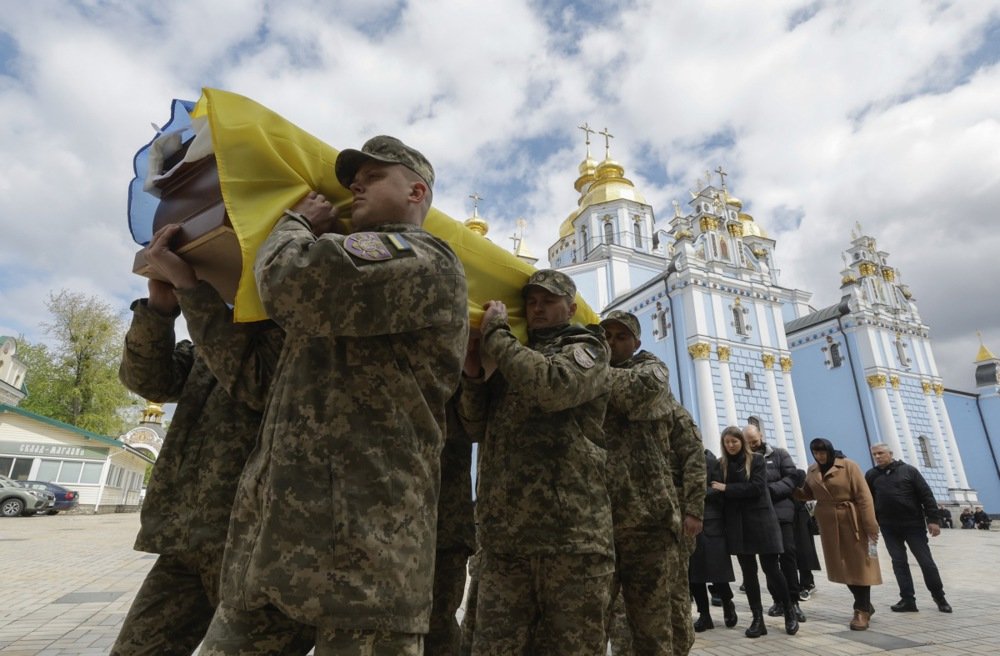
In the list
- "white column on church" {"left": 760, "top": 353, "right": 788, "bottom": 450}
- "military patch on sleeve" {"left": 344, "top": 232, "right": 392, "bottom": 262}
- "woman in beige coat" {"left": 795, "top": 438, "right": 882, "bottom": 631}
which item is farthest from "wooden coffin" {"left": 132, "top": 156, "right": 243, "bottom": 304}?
"white column on church" {"left": 760, "top": 353, "right": 788, "bottom": 450}

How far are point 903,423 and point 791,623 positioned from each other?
89.4 ft

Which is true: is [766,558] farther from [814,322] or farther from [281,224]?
[814,322]

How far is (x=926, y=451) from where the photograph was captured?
27031mm

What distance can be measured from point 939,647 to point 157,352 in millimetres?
5378

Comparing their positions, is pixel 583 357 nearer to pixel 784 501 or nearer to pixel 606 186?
pixel 784 501

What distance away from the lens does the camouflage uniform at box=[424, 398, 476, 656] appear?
2457mm

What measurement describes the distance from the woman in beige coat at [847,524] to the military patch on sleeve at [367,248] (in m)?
5.39

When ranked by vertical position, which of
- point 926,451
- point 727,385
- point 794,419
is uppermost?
point 727,385

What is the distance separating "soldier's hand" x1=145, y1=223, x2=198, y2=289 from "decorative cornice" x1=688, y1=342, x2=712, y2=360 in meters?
23.4

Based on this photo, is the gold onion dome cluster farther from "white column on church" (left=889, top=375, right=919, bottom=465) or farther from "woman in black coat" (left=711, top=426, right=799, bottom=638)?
"woman in black coat" (left=711, top=426, right=799, bottom=638)

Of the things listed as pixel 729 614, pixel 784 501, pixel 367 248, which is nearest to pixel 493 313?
pixel 367 248

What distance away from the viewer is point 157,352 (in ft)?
6.79

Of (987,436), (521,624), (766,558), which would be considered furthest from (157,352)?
(987,436)

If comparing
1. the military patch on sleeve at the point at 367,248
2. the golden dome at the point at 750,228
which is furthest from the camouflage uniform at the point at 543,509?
the golden dome at the point at 750,228
